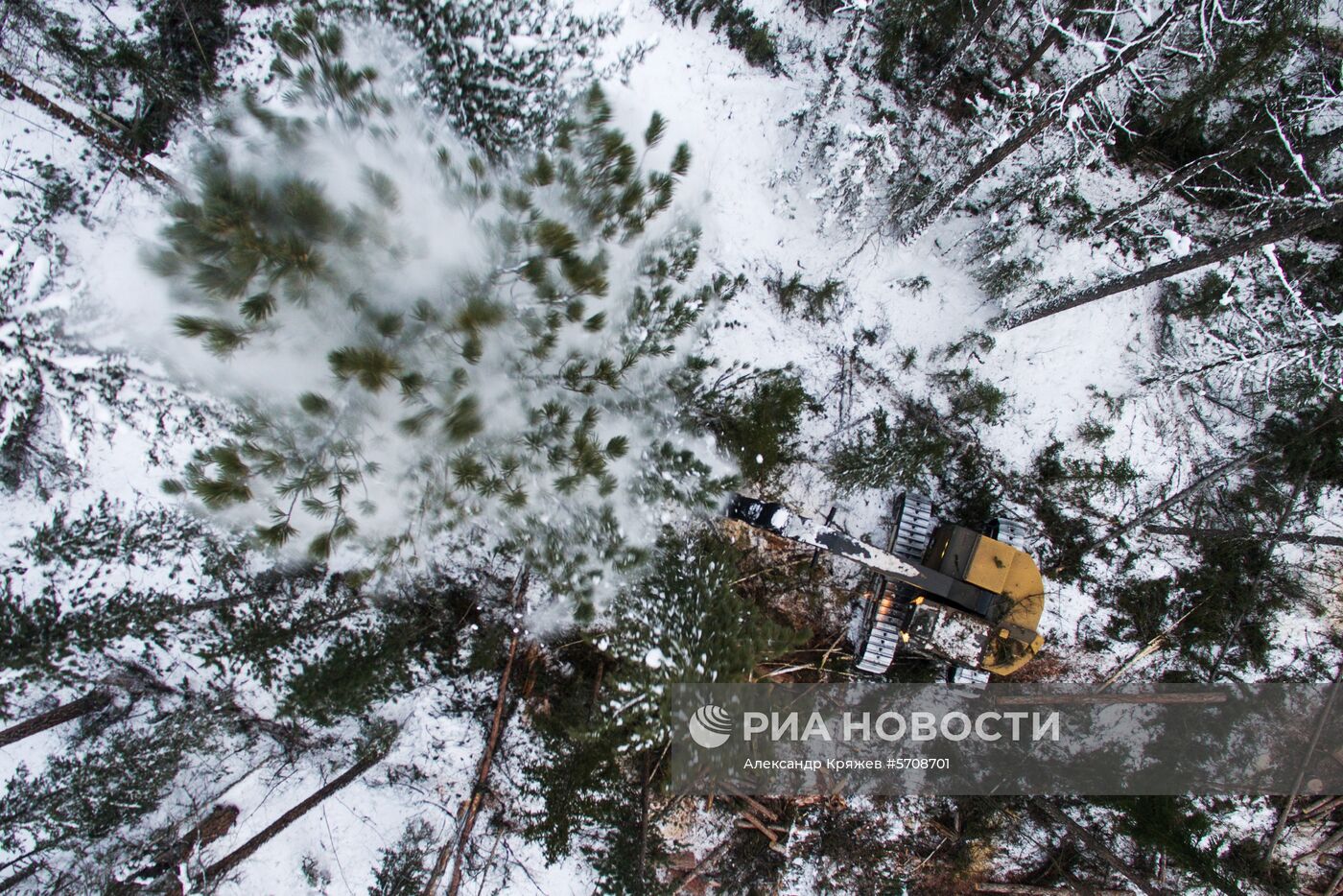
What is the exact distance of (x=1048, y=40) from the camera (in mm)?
7688

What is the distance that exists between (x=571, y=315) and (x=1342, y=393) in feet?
32.7

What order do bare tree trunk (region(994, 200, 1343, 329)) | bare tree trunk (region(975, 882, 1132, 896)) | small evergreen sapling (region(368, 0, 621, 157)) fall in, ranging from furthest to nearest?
bare tree trunk (region(975, 882, 1132, 896)) → small evergreen sapling (region(368, 0, 621, 157)) → bare tree trunk (region(994, 200, 1343, 329))

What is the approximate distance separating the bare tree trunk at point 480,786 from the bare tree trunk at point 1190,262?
721 cm

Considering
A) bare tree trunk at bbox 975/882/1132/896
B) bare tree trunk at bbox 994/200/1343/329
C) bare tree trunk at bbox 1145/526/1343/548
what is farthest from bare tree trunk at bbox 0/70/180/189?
bare tree trunk at bbox 975/882/1132/896

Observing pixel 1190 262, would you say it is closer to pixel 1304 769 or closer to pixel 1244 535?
pixel 1244 535

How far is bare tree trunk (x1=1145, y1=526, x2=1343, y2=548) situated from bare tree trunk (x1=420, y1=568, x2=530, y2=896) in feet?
27.8

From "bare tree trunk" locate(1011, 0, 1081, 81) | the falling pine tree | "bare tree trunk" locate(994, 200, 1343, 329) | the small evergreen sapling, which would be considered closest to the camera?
"bare tree trunk" locate(994, 200, 1343, 329)

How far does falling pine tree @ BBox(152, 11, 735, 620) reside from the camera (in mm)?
7141

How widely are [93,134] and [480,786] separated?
29.6ft

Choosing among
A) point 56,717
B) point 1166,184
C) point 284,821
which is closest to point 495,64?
point 1166,184

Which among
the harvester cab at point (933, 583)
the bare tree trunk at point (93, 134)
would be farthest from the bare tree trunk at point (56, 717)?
the harvester cab at point (933, 583)

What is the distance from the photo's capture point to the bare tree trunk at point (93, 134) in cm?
720

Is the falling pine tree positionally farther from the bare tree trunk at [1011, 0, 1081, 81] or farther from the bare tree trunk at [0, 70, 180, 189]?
the bare tree trunk at [1011, 0, 1081, 81]

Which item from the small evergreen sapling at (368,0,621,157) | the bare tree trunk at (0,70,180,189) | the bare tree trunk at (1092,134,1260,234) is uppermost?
the bare tree trunk at (1092,134,1260,234)
